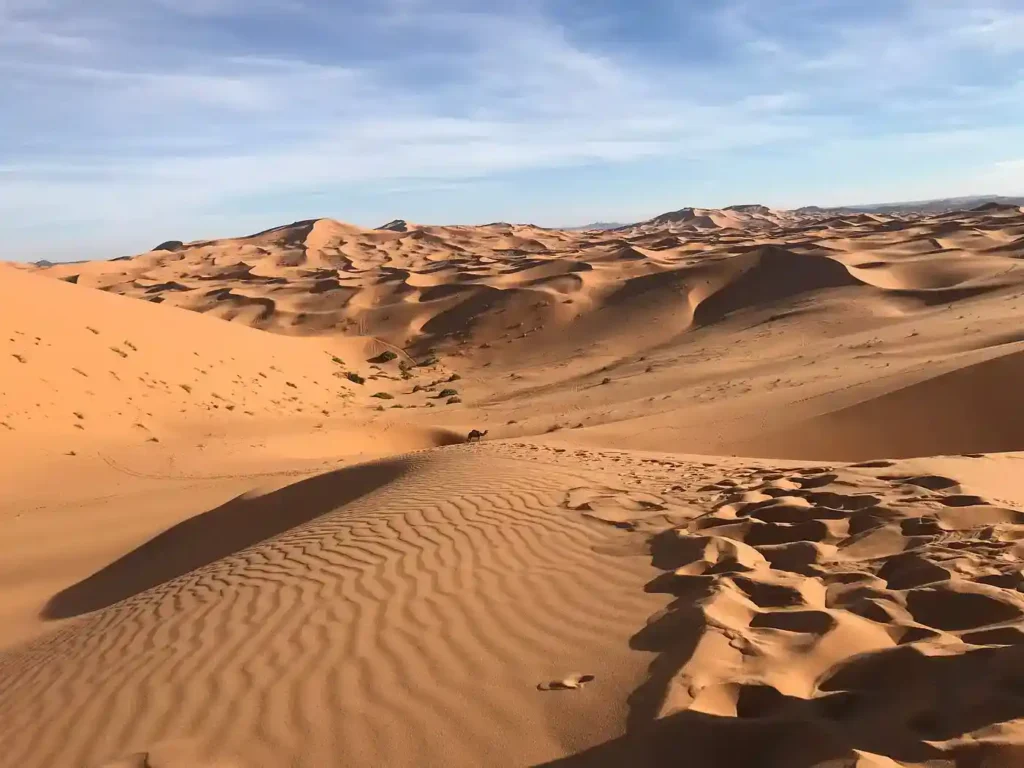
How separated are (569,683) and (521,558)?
1.83 metres


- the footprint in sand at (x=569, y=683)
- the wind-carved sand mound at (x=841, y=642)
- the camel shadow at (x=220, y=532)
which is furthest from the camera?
the camel shadow at (x=220, y=532)

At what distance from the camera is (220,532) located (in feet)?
27.8

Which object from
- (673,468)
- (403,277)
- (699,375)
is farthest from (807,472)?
(403,277)

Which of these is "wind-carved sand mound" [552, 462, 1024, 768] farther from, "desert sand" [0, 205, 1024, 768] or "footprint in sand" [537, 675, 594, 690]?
"footprint in sand" [537, 675, 594, 690]

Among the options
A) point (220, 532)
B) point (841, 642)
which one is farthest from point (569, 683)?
point (220, 532)

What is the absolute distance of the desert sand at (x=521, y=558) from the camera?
8.78ft

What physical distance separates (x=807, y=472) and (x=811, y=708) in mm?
4082

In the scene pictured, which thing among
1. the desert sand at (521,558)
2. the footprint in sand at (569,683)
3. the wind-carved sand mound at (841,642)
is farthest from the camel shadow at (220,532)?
the footprint in sand at (569,683)

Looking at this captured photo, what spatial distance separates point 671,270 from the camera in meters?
31.3

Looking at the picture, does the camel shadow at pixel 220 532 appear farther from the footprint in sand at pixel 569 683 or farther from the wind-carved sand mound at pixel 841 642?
the footprint in sand at pixel 569 683

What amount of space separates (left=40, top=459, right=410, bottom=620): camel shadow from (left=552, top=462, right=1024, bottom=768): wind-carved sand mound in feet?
15.9

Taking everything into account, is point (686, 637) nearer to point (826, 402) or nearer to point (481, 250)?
point (826, 402)

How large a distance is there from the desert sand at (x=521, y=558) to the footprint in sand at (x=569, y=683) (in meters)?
0.01

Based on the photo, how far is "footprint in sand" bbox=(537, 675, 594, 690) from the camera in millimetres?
2942
